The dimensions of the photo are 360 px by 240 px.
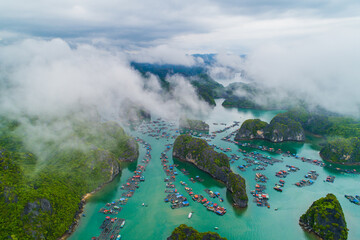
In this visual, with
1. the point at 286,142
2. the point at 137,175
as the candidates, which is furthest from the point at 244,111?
the point at 137,175

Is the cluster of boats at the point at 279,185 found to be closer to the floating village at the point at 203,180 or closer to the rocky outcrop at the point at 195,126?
the floating village at the point at 203,180

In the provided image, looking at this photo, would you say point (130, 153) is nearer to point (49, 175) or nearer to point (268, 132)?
point (49, 175)

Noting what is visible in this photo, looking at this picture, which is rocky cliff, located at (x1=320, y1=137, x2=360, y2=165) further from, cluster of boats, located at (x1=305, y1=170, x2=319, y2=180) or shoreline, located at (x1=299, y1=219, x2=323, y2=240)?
shoreline, located at (x1=299, y1=219, x2=323, y2=240)

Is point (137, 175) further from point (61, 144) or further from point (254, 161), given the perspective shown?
point (254, 161)

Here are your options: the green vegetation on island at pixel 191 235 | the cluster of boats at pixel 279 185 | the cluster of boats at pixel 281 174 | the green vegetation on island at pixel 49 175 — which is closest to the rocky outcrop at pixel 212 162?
the cluster of boats at pixel 279 185

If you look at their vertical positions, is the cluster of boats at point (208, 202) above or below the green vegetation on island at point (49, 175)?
below

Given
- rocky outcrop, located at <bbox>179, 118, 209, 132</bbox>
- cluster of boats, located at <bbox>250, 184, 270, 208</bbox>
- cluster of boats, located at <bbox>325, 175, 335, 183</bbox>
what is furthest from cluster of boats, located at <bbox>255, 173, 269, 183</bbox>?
rocky outcrop, located at <bbox>179, 118, 209, 132</bbox>

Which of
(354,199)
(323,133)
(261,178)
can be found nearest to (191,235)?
(261,178)
